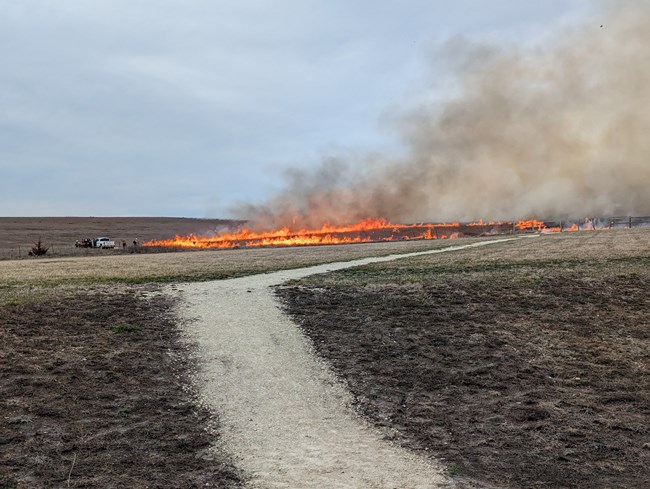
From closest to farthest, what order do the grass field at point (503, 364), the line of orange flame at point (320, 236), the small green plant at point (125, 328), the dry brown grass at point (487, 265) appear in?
1. the grass field at point (503, 364)
2. the small green plant at point (125, 328)
3. the dry brown grass at point (487, 265)
4. the line of orange flame at point (320, 236)

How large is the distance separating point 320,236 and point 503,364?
2836 inches

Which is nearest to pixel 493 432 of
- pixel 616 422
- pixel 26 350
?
pixel 616 422

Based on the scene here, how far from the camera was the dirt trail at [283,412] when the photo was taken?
852cm

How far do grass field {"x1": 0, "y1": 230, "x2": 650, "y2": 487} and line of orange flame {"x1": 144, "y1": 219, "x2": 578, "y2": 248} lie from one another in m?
52.2

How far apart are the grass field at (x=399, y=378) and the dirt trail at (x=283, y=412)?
49cm

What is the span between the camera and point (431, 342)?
1565cm

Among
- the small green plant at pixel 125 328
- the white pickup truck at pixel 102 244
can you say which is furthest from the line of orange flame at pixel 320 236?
the small green plant at pixel 125 328

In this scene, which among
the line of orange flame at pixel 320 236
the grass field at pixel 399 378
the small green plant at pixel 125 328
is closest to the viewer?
the grass field at pixel 399 378

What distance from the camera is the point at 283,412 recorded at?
35.8ft

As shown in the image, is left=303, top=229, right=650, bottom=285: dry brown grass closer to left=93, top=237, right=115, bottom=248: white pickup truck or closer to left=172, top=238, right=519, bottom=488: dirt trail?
left=172, top=238, right=519, bottom=488: dirt trail

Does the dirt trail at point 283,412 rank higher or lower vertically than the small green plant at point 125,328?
lower

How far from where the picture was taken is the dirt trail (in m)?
8.52

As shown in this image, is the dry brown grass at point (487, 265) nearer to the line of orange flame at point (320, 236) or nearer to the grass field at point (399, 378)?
the grass field at point (399, 378)

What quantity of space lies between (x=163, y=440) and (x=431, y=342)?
8451 mm
